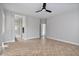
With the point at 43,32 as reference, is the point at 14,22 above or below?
above

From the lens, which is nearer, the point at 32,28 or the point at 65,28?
the point at 32,28

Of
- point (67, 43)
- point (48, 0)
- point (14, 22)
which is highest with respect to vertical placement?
point (48, 0)

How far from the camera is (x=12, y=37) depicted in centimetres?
280

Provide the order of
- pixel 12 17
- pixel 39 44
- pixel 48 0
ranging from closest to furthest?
pixel 48 0, pixel 12 17, pixel 39 44

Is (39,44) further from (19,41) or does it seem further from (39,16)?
(39,16)

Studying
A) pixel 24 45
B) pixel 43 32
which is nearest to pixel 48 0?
pixel 43 32

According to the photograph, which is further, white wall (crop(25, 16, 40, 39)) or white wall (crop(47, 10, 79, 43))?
white wall (crop(47, 10, 79, 43))

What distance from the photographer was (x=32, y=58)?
1647 millimetres

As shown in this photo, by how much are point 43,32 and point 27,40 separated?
0.78 meters

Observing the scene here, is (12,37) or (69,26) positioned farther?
(69,26)

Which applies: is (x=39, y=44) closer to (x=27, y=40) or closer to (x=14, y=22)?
(x=27, y=40)

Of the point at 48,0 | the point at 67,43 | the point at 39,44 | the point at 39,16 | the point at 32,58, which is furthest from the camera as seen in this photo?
the point at 67,43

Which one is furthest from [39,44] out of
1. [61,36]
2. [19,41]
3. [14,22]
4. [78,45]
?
[78,45]

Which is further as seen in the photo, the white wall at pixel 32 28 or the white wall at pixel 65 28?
the white wall at pixel 65 28
